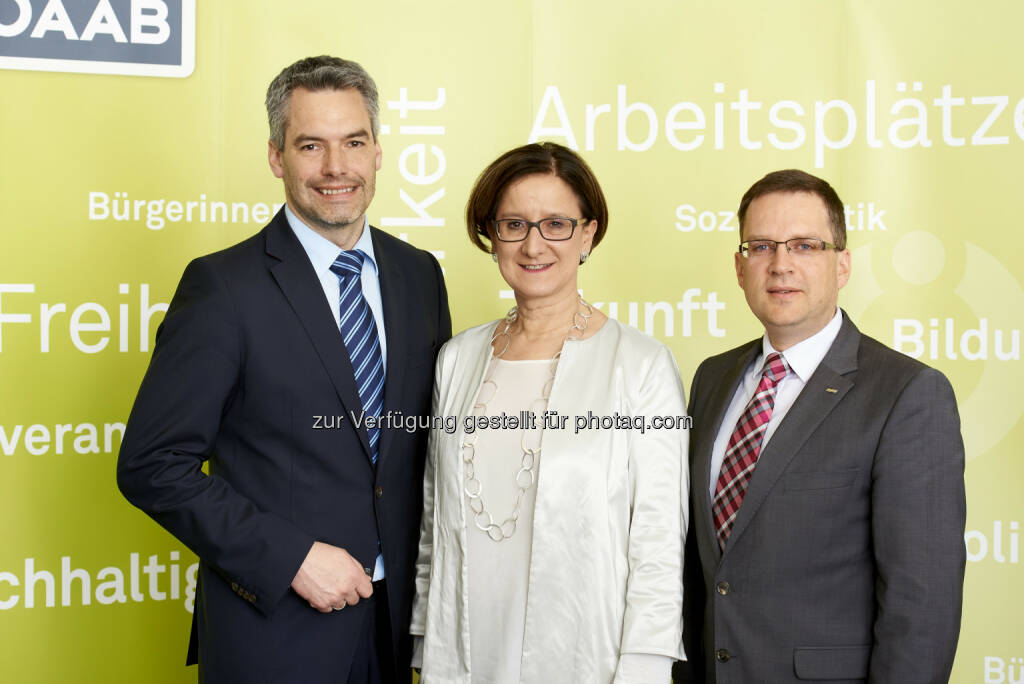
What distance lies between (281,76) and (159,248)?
1225 millimetres

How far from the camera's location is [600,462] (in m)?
1.85

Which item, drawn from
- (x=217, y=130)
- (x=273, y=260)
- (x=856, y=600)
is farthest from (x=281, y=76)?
(x=856, y=600)

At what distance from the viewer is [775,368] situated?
6.52 feet

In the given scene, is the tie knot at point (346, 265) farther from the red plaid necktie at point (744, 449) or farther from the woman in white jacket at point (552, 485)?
the red plaid necktie at point (744, 449)

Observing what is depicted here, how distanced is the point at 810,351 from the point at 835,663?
64 cm

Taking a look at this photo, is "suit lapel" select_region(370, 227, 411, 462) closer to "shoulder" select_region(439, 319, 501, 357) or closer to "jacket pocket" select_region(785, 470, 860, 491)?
"shoulder" select_region(439, 319, 501, 357)

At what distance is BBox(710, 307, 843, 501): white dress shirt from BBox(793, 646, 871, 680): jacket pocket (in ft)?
1.25

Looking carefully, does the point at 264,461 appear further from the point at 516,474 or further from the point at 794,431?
the point at 794,431

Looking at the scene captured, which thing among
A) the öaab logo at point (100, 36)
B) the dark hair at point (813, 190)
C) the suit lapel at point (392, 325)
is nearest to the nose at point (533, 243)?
the suit lapel at point (392, 325)

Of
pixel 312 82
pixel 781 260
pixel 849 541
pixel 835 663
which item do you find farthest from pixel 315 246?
pixel 835 663

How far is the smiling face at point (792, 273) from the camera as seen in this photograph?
195cm

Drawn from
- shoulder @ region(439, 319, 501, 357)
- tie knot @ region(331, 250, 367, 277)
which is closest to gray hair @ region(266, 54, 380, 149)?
tie knot @ region(331, 250, 367, 277)

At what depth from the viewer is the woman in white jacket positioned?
1832 mm

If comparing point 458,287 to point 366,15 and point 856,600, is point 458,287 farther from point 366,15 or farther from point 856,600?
point 856,600
